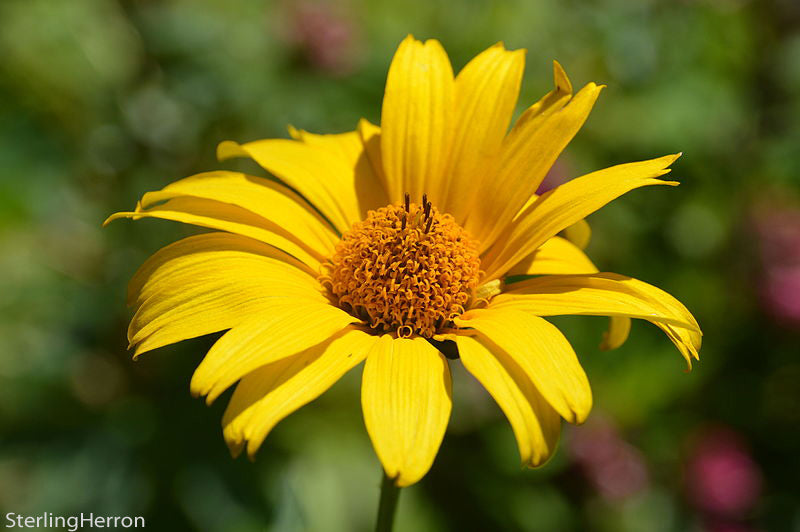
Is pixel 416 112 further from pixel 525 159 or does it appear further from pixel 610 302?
pixel 610 302

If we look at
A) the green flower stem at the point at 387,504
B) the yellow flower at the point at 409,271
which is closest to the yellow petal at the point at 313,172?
the yellow flower at the point at 409,271

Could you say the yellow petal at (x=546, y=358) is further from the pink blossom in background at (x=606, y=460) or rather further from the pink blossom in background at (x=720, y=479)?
the pink blossom in background at (x=720, y=479)

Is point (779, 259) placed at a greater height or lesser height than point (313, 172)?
lesser

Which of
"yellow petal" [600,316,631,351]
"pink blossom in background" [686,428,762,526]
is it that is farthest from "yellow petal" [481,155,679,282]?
"pink blossom in background" [686,428,762,526]

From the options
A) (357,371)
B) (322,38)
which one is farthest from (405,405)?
(322,38)

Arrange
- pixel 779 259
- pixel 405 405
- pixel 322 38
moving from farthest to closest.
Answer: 1. pixel 322 38
2. pixel 779 259
3. pixel 405 405

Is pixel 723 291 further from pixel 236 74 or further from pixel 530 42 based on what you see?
pixel 236 74
